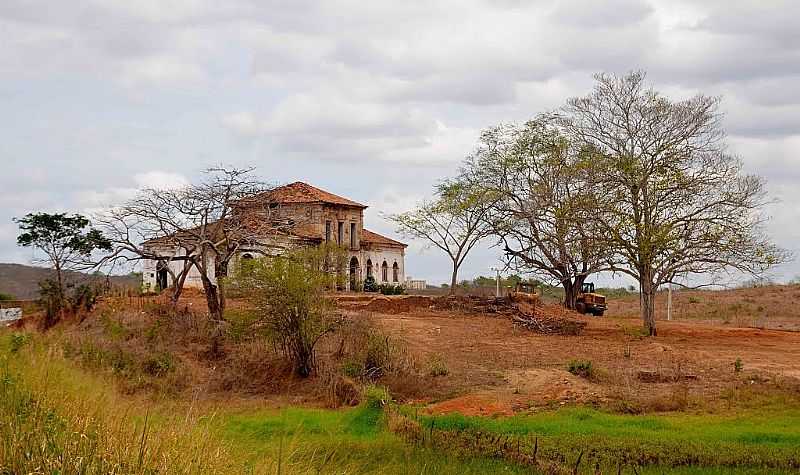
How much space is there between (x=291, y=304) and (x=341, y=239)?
103 ft

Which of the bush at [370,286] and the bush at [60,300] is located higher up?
the bush at [370,286]

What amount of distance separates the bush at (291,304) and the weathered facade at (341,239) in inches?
830

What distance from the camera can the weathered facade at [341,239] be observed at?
163ft

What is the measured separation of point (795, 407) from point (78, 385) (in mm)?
13885

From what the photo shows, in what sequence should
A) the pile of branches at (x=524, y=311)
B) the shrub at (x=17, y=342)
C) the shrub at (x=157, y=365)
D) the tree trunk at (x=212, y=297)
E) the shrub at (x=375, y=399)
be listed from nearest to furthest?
the shrub at (x=17, y=342)
the shrub at (x=375, y=399)
the shrub at (x=157, y=365)
the tree trunk at (x=212, y=297)
the pile of branches at (x=524, y=311)

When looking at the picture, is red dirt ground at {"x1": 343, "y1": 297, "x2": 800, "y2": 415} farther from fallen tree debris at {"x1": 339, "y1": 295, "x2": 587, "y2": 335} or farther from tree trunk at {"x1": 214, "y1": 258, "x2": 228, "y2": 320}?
tree trunk at {"x1": 214, "y1": 258, "x2": 228, "y2": 320}

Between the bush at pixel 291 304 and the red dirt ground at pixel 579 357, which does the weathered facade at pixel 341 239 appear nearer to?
the red dirt ground at pixel 579 357

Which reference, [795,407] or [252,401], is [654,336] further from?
[252,401]

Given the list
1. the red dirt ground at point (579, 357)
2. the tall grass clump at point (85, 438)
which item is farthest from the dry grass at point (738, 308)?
the tall grass clump at point (85, 438)

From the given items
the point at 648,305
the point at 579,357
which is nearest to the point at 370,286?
the point at 648,305

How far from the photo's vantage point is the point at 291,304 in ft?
78.2

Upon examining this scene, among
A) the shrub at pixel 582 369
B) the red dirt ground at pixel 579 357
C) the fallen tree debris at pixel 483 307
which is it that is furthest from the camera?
the fallen tree debris at pixel 483 307

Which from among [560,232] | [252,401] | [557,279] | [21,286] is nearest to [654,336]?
[560,232]

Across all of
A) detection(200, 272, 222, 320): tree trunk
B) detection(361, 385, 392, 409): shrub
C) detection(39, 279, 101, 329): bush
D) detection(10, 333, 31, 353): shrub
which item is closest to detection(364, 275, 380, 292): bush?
detection(39, 279, 101, 329): bush
